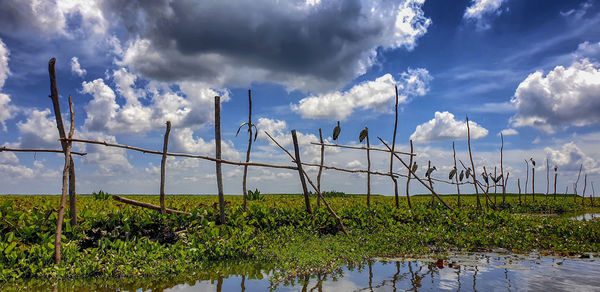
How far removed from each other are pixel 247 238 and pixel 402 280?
297 cm

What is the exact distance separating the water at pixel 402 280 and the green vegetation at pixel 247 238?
12.7 inches

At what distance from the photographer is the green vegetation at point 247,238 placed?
541 cm

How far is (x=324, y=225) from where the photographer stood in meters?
8.76

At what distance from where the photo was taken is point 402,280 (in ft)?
16.3

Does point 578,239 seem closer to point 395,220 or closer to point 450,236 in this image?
point 450,236

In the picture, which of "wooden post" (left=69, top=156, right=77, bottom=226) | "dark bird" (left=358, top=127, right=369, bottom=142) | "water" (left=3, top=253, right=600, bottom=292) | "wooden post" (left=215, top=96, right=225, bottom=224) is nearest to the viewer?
"water" (left=3, top=253, right=600, bottom=292)

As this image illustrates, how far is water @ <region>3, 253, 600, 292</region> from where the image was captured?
466cm

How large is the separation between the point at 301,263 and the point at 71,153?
4.42 meters

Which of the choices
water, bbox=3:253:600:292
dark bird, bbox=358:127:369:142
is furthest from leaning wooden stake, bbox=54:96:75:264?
dark bird, bbox=358:127:369:142

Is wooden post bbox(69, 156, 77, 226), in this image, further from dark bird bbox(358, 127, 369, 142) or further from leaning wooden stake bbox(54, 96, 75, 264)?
dark bird bbox(358, 127, 369, 142)

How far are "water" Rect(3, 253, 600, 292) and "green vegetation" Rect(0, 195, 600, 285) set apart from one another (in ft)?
1.06

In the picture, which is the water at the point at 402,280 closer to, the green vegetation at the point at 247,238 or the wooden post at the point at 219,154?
the green vegetation at the point at 247,238

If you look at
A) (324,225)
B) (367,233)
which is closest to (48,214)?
(324,225)

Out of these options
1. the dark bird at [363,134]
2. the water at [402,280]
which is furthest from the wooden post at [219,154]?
the dark bird at [363,134]
